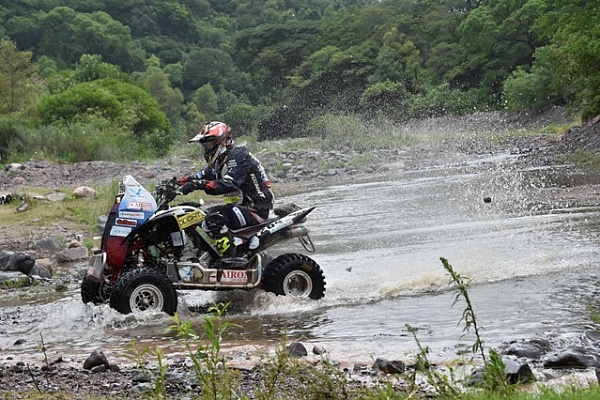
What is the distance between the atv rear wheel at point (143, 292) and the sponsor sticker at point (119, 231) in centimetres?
47

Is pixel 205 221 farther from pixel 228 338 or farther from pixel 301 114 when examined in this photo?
pixel 301 114

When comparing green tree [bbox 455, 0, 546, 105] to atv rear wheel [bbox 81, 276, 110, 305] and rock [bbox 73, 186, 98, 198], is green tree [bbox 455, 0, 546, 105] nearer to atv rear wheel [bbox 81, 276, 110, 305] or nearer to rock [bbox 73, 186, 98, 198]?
rock [bbox 73, 186, 98, 198]

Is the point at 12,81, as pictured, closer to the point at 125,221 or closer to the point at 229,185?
the point at 125,221

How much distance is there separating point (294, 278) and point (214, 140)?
1.88 meters

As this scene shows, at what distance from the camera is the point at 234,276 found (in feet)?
31.0

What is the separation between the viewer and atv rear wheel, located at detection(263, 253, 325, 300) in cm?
945

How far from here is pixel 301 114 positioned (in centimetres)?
8294

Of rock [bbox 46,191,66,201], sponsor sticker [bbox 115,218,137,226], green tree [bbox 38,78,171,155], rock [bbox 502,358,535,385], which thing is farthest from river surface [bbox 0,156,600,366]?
green tree [bbox 38,78,171,155]

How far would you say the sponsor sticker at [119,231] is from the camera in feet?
30.2

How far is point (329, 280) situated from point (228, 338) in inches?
114

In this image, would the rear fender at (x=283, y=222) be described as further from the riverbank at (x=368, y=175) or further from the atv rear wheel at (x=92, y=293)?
the riverbank at (x=368, y=175)

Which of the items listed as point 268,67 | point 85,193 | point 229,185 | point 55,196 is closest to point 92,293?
point 229,185

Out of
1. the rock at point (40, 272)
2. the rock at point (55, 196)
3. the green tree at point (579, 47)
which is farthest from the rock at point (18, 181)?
the green tree at point (579, 47)

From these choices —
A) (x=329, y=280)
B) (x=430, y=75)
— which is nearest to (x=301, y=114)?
(x=430, y=75)
